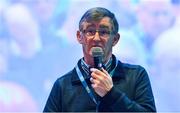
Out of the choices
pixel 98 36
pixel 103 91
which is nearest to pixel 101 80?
pixel 103 91

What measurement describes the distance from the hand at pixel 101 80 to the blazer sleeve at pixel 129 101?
3cm

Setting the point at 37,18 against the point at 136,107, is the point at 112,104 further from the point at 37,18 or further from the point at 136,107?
the point at 37,18

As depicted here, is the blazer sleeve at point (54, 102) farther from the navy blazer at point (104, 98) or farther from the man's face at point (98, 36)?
the man's face at point (98, 36)

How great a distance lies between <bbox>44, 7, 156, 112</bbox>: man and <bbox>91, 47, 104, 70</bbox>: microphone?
5 centimetres

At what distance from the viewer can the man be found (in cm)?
162

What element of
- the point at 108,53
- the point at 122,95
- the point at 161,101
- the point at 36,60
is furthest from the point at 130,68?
the point at 36,60

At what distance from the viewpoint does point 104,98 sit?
63.7 inches

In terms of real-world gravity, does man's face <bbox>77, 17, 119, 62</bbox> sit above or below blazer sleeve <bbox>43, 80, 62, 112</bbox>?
above

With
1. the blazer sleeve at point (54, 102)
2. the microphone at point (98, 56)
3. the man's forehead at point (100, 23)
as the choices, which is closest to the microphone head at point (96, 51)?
the microphone at point (98, 56)

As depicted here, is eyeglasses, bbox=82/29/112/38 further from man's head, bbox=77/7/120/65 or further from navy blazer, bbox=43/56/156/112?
navy blazer, bbox=43/56/156/112

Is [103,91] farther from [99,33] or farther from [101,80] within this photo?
[99,33]

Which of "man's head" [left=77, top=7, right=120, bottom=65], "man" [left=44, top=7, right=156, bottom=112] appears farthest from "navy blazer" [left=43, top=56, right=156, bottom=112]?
"man's head" [left=77, top=7, right=120, bottom=65]

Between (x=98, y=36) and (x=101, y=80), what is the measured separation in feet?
0.74

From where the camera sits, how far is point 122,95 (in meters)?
1.61
